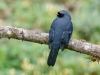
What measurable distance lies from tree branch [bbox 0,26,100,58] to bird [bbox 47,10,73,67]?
0.09 m

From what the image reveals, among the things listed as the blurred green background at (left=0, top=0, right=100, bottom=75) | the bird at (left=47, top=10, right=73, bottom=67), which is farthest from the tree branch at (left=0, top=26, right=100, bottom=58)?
the blurred green background at (left=0, top=0, right=100, bottom=75)

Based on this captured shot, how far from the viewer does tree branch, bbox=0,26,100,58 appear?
221 inches

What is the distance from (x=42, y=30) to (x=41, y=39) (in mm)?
4215

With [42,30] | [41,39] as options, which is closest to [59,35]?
[41,39]

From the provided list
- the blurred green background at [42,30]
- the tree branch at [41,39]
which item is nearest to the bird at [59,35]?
the tree branch at [41,39]

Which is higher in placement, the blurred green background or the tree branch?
the tree branch

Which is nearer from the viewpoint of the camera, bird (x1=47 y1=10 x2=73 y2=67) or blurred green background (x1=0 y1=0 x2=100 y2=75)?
bird (x1=47 y1=10 x2=73 y2=67)

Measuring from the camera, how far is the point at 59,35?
580 centimetres

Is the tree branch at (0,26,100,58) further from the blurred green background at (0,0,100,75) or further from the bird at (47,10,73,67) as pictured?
the blurred green background at (0,0,100,75)

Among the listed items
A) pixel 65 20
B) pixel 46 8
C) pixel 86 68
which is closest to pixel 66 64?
pixel 86 68

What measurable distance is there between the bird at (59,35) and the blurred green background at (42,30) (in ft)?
2.08

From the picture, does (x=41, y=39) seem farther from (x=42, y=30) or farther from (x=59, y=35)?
(x=42, y=30)

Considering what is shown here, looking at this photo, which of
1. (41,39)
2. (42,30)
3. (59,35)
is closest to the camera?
(41,39)

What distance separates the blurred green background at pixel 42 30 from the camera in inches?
303
